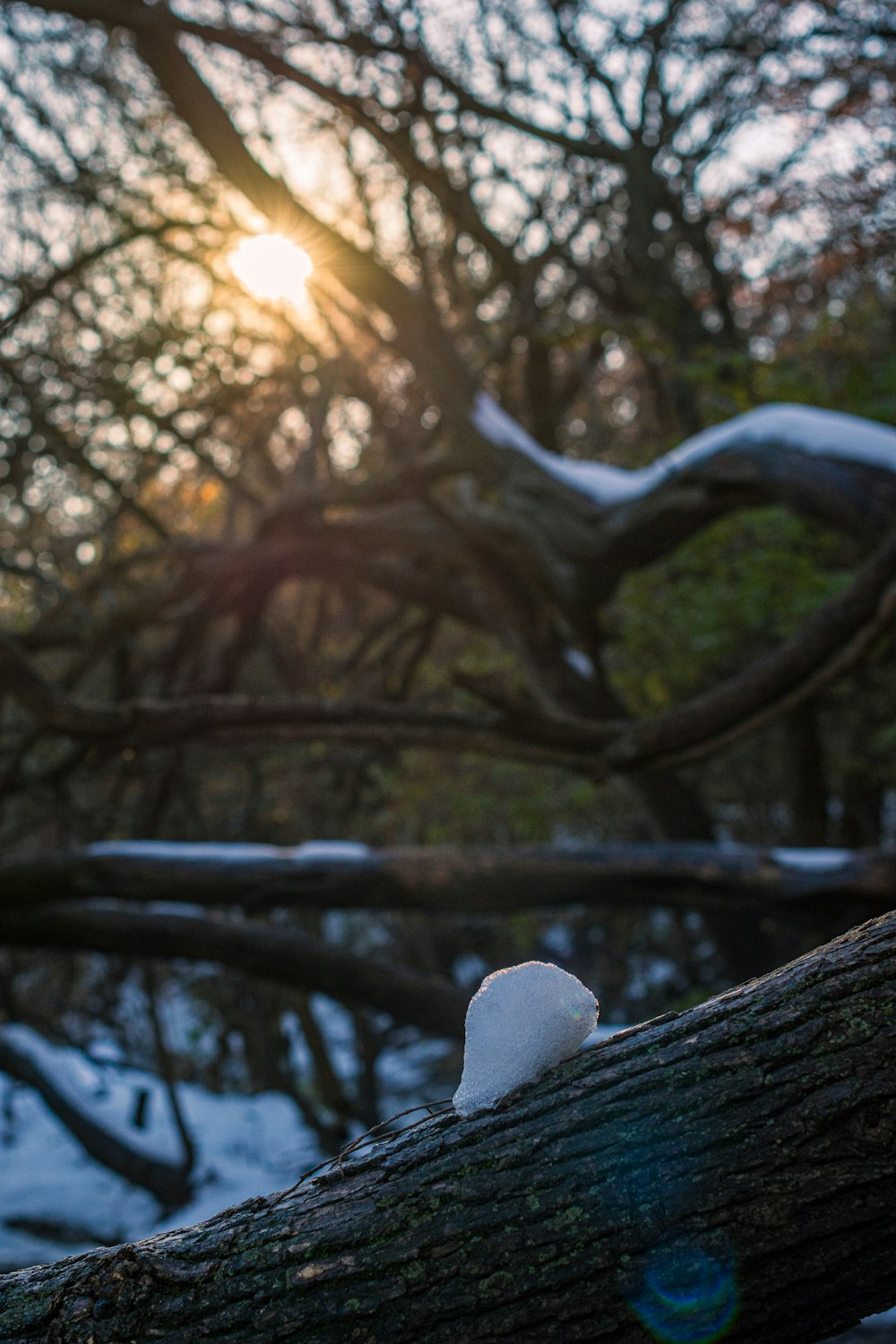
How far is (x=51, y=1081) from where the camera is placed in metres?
6.52

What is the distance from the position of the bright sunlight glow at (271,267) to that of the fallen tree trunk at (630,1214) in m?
5.20

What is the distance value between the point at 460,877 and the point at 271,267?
4.05 metres

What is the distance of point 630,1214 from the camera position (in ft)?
3.75

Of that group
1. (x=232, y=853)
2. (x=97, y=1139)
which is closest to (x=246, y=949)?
(x=232, y=853)

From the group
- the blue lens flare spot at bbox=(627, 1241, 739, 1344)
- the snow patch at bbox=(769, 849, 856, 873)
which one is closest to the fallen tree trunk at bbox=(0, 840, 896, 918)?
the snow patch at bbox=(769, 849, 856, 873)

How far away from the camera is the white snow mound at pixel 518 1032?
130 centimetres

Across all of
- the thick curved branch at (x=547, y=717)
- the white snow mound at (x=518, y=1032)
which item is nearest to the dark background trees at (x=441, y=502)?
the thick curved branch at (x=547, y=717)

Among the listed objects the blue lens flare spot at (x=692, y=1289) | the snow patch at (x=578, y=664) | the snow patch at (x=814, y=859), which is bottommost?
the blue lens flare spot at (x=692, y=1289)

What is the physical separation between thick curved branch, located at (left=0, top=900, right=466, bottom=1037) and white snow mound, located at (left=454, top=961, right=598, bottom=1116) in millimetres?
4023

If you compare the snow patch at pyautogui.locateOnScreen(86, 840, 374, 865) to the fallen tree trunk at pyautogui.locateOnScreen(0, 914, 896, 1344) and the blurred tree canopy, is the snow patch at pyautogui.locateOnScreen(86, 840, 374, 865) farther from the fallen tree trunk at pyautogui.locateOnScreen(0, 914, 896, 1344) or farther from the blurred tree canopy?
the fallen tree trunk at pyautogui.locateOnScreen(0, 914, 896, 1344)

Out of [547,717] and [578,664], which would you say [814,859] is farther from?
[578,664]

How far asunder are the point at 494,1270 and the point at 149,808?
243 inches

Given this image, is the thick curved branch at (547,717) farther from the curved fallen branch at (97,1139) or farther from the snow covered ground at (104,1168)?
the curved fallen branch at (97,1139)

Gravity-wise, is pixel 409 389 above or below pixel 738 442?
above
